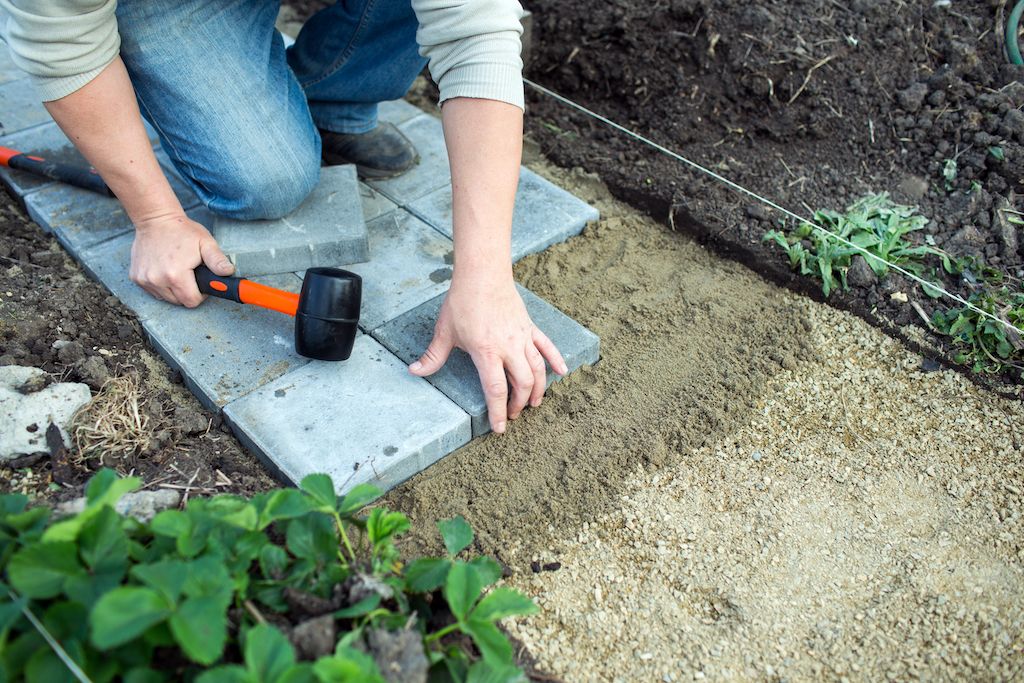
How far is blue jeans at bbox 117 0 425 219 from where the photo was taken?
7.96 feet

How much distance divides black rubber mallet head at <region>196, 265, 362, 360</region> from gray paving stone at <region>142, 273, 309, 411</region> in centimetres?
14

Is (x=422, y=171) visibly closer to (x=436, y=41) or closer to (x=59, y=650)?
(x=436, y=41)

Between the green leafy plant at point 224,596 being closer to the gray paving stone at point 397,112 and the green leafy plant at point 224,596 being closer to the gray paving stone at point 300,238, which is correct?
the gray paving stone at point 300,238

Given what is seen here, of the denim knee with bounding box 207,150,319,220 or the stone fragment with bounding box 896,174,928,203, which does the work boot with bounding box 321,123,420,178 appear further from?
the stone fragment with bounding box 896,174,928,203

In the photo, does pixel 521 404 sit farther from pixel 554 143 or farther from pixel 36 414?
pixel 554 143

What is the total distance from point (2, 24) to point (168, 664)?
5.92ft

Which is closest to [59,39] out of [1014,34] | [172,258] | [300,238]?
Answer: [172,258]

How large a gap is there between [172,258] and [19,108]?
5.07 ft

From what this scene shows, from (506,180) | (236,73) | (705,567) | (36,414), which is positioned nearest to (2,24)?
(236,73)

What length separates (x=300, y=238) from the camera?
2553mm

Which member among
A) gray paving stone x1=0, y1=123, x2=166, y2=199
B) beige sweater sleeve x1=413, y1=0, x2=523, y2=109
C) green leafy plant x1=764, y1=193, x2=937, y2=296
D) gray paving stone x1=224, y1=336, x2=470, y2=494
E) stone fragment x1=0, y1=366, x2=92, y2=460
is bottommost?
green leafy plant x1=764, y1=193, x2=937, y2=296

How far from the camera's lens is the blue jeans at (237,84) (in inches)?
95.5

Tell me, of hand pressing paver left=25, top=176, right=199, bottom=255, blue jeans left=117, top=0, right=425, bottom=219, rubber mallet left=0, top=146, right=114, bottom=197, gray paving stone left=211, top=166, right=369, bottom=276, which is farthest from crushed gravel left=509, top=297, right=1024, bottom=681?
rubber mallet left=0, top=146, right=114, bottom=197

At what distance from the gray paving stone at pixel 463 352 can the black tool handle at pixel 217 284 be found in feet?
1.37
